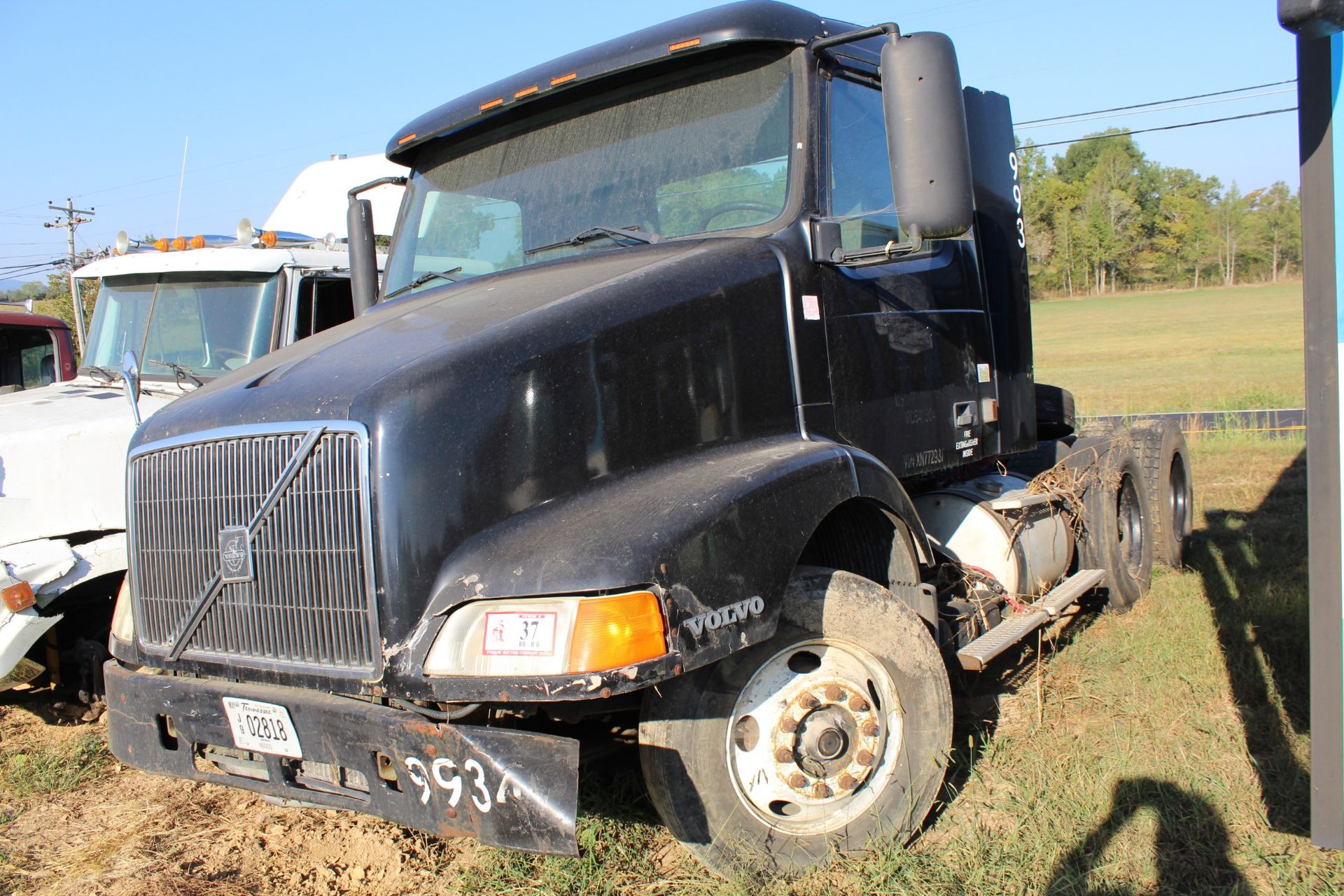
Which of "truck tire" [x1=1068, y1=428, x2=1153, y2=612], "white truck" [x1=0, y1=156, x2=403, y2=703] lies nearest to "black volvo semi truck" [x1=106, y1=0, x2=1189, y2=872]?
"truck tire" [x1=1068, y1=428, x2=1153, y2=612]

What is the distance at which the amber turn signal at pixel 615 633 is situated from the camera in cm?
266

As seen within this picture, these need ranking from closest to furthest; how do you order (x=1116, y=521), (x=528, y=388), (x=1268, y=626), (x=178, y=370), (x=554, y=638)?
1. (x=554, y=638)
2. (x=528, y=388)
3. (x=1268, y=626)
4. (x=1116, y=521)
5. (x=178, y=370)

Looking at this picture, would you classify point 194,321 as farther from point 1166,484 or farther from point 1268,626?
point 1268,626

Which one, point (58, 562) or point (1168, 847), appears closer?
point (1168, 847)

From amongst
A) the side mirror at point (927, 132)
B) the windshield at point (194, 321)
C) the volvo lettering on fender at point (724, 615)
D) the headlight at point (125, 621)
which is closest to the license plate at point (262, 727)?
the headlight at point (125, 621)

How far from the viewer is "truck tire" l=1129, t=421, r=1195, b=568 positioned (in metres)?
6.81

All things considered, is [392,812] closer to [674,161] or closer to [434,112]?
[674,161]

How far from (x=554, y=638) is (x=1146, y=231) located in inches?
3857

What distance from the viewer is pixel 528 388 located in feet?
10.00

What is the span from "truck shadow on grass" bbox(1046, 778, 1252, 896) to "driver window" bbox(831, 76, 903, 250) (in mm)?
2167

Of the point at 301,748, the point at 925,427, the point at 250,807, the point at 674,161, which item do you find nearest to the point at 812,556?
the point at 925,427

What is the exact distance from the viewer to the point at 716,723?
3172 millimetres

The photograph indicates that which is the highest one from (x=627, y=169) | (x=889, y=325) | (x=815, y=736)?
(x=627, y=169)

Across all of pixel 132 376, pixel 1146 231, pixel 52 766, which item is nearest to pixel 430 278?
pixel 132 376
